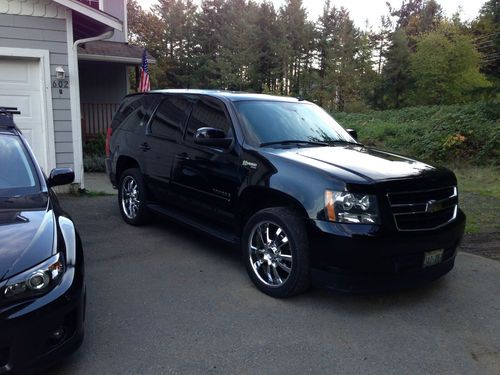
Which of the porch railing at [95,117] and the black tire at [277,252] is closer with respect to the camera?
the black tire at [277,252]

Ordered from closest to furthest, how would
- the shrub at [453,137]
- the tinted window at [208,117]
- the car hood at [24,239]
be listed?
the car hood at [24,239] → the tinted window at [208,117] → the shrub at [453,137]

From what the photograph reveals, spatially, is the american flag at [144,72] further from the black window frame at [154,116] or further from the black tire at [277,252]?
the black tire at [277,252]

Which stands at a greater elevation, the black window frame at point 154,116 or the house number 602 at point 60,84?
the house number 602 at point 60,84

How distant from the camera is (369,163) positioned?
4.23 meters

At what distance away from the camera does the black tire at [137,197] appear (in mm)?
6125

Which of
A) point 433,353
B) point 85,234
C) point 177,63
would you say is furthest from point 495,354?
Answer: point 177,63

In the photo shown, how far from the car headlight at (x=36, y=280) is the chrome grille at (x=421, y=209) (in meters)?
2.50

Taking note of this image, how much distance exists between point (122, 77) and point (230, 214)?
38.6ft

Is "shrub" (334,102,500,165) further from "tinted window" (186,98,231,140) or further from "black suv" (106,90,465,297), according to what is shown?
"tinted window" (186,98,231,140)

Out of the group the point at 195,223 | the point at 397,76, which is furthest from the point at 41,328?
the point at 397,76

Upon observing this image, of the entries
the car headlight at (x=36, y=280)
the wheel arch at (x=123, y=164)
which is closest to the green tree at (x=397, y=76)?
the wheel arch at (x=123, y=164)

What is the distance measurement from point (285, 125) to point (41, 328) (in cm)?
325

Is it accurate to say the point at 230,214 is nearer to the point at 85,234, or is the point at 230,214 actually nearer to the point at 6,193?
the point at 6,193

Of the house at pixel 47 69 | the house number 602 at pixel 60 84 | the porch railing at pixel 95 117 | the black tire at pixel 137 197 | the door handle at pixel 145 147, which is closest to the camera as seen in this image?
the door handle at pixel 145 147
